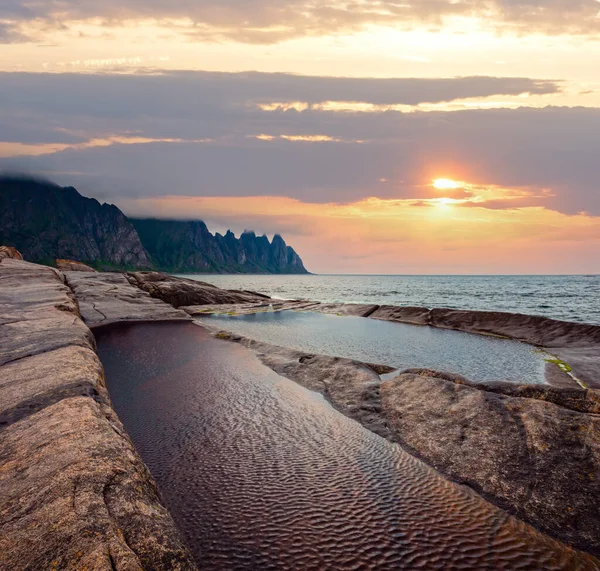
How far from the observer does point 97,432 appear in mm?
7270

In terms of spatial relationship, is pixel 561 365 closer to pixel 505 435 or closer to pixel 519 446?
pixel 505 435

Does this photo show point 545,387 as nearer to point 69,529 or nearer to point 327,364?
point 327,364

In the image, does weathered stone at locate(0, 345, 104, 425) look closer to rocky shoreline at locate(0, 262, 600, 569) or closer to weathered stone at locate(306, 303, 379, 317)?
rocky shoreline at locate(0, 262, 600, 569)

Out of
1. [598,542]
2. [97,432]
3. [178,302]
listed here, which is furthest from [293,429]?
[178,302]

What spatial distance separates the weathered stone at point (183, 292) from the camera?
50.7 m

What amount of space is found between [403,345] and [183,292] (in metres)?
34.1

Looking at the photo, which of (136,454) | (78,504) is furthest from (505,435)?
(78,504)

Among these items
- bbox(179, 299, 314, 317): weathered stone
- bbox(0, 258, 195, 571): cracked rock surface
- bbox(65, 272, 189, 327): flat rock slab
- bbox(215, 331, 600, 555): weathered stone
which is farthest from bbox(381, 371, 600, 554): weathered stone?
bbox(179, 299, 314, 317): weathered stone

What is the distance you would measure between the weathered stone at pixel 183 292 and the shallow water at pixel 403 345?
11630 millimetres

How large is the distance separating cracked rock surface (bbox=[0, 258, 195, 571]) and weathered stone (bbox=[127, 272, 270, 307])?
4033 centimetres

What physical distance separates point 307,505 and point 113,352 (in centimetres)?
1723

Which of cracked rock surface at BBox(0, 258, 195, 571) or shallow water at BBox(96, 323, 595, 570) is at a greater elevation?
cracked rock surface at BBox(0, 258, 195, 571)

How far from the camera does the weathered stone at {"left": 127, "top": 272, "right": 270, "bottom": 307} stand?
5066 cm

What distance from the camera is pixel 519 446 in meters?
9.35
